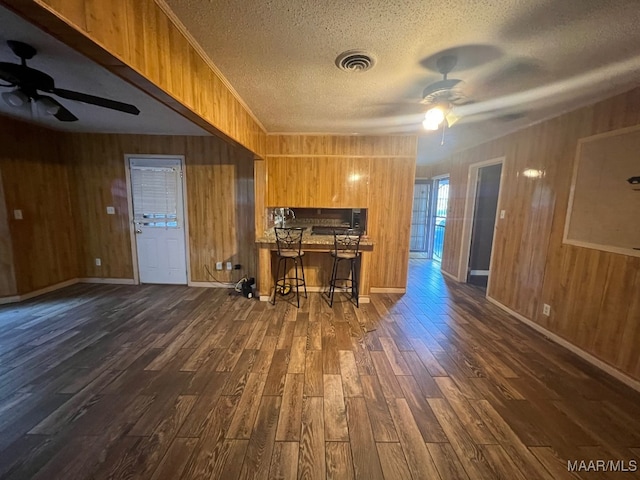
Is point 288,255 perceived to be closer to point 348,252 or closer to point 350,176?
point 348,252

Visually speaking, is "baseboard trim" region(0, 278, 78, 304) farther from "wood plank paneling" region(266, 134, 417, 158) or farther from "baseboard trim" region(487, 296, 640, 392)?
"baseboard trim" region(487, 296, 640, 392)

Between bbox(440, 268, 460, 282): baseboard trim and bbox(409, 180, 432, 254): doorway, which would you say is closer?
bbox(440, 268, 460, 282): baseboard trim

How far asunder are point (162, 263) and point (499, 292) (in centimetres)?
522

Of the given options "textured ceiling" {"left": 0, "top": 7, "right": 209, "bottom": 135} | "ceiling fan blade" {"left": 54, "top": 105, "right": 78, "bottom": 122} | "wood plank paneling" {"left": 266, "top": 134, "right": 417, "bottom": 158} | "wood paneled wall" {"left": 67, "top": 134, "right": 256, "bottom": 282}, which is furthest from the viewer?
"wood paneled wall" {"left": 67, "top": 134, "right": 256, "bottom": 282}

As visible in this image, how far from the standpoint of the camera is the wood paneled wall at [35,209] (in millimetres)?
3424

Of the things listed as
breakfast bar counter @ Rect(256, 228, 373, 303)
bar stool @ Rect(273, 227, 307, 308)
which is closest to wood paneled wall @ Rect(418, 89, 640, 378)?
breakfast bar counter @ Rect(256, 228, 373, 303)

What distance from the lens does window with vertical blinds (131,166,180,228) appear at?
162 inches

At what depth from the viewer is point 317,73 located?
6.55 feet

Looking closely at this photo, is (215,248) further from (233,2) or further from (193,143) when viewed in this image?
(233,2)

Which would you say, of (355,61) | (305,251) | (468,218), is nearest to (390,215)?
(305,251)

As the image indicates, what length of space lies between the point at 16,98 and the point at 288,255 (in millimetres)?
2745

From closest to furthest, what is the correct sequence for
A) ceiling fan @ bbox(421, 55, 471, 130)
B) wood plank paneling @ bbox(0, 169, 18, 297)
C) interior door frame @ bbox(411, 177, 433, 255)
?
ceiling fan @ bbox(421, 55, 471, 130), wood plank paneling @ bbox(0, 169, 18, 297), interior door frame @ bbox(411, 177, 433, 255)

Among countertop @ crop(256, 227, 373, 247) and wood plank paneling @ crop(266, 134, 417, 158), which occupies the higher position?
wood plank paneling @ crop(266, 134, 417, 158)

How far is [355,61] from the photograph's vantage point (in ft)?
5.87
